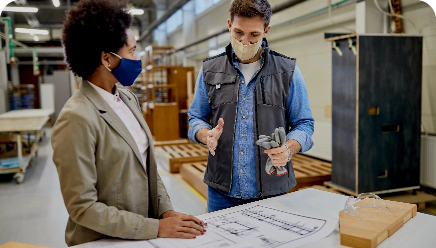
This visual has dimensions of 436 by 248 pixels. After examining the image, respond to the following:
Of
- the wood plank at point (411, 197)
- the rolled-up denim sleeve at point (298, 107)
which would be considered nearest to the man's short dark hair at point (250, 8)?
the rolled-up denim sleeve at point (298, 107)

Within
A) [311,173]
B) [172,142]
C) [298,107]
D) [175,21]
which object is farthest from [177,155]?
[175,21]

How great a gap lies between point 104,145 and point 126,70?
1.10 feet

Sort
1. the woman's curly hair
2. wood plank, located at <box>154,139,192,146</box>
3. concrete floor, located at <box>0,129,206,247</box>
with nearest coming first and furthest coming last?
1. the woman's curly hair
2. concrete floor, located at <box>0,129,206,247</box>
3. wood plank, located at <box>154,139,192,146</box>

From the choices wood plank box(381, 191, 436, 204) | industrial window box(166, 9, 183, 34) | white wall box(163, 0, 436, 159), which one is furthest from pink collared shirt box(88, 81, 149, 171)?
industrial window box(166, 9, 183, 34)

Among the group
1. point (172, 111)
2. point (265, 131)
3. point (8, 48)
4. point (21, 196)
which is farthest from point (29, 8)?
point (265, 131)

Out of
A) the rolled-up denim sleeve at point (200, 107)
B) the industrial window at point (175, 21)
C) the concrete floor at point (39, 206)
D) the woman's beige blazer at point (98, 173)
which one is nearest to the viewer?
the woman's beige blazer at point (98, 173)

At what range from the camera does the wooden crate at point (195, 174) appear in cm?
494

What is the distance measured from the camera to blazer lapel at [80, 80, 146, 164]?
124 centimetres

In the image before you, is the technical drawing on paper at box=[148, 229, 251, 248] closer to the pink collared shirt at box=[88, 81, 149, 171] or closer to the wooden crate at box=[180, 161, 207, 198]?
the pink collared shirt at box=[88, 81, 149, 171]

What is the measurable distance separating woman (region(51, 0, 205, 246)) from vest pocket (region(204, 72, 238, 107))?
56cm

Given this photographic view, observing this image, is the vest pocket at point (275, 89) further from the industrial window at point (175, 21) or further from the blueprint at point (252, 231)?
the industrial window at point (175, 21)

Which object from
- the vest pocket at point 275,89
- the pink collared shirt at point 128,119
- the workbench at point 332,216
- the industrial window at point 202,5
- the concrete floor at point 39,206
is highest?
the industrial window at point 202,5

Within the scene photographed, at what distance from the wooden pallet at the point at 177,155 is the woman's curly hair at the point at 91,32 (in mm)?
4994

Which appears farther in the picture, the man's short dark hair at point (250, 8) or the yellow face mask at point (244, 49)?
the yellow face mask at point (244, 49)
